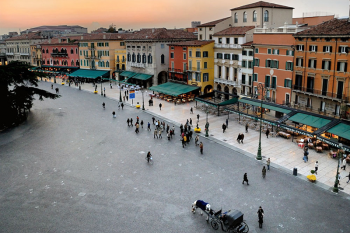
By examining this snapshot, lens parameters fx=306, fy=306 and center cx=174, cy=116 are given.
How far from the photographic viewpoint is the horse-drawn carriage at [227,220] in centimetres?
1645

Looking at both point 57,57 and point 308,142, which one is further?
point 57,57

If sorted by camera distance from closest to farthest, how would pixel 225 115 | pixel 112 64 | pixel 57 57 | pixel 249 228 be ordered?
pixel 249 228 → pixel 225 115 → pixel 112 64 → pixel 57 57

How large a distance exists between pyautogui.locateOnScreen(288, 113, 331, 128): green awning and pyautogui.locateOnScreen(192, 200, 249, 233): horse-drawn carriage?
57.8ft

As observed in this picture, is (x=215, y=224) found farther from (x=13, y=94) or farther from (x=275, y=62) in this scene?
(x=13, y=94)

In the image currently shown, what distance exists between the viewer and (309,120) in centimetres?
3166

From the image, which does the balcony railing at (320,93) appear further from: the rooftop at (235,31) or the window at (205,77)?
the window at (205,77)

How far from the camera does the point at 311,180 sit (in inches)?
890

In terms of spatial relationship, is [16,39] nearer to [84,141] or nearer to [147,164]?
[84,141]

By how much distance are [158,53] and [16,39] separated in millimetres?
67497

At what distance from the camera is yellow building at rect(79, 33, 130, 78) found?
2956 inches

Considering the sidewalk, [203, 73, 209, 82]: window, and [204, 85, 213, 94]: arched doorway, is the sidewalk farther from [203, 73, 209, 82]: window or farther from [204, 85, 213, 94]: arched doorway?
[203, 73, 209, 82]: window

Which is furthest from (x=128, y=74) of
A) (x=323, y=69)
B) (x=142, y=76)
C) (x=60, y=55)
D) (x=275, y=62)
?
(x=323, y=69)

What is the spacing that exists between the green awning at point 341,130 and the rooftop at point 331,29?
8.99 m

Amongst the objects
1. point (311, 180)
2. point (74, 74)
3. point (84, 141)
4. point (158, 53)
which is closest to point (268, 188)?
point (311, 180)
